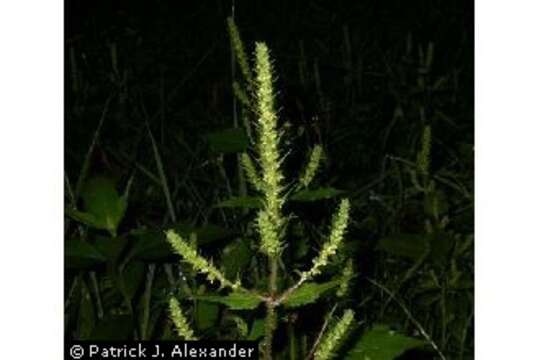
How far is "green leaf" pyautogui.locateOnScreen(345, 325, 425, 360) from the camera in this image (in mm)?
1029

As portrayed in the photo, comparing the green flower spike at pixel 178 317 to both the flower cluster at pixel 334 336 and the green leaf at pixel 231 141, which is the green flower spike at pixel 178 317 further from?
the green leaf at pixel 231 141

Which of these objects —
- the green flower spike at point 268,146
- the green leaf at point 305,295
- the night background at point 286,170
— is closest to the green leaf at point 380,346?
the night background at point 286,170

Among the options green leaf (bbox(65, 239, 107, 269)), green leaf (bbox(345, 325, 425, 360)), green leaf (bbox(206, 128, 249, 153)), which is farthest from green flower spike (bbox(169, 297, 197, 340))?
green leaf (bbox(206, 128, 249, 153))

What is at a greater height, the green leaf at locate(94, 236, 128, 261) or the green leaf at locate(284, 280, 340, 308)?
the green leaf at locate(94, 236, 128, 261)

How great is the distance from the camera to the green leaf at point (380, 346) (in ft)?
3.38

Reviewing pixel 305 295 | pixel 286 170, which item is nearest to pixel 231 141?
pixel 286 170

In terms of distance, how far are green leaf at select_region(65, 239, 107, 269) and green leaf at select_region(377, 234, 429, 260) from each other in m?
0.48

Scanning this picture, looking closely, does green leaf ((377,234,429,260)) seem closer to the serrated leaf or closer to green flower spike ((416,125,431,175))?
green flower spike ((416,125,431,175))

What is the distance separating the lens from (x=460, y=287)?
1.44 metres

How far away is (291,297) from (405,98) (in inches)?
59.3

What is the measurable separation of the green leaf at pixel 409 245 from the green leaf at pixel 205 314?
0.31 meters

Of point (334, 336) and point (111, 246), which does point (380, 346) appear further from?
point (111, 246)

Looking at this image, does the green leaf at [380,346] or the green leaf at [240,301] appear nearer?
the green leaf at [240,301]

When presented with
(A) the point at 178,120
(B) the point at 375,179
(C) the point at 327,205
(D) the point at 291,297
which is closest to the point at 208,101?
(A) the point at 178,120
